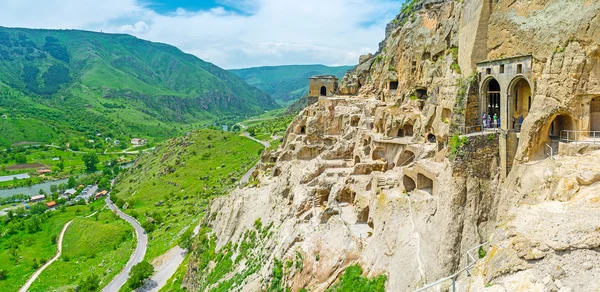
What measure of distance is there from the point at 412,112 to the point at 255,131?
372 feet

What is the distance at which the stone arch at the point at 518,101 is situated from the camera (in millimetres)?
29406

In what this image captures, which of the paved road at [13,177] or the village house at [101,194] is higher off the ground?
the paved road at [13,177]

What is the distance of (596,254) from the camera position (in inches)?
526

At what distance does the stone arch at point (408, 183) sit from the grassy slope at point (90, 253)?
182 ft

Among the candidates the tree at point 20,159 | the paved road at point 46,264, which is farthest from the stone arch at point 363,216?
the tree at point 20,159

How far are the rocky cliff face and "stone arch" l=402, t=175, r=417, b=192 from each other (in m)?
0.08

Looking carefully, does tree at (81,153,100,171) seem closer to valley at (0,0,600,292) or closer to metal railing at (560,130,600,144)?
valley at (0,0,600,292)

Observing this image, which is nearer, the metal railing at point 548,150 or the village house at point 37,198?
the metal railing at point 548,150

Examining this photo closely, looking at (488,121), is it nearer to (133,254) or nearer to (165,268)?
(165,268)

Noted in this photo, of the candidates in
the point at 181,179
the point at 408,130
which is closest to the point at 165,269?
the point at 408,130

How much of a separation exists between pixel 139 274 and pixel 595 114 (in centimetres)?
5778

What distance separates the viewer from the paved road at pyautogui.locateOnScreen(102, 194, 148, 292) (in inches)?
2584

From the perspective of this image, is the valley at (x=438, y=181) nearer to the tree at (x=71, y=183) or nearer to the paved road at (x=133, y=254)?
the paved road at (x=133, y=254)

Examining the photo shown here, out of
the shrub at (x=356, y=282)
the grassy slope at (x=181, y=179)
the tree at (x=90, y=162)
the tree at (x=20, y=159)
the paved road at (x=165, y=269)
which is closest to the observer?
the shrub at (x=356, y=282)
